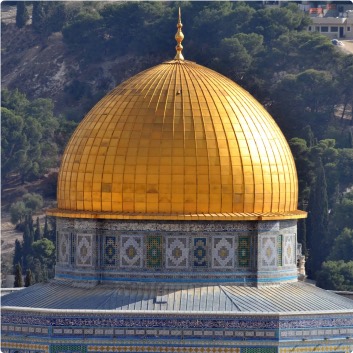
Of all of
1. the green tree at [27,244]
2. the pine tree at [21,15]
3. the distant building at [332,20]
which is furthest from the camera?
the pine tree at [21,15]

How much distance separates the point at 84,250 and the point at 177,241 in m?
2.39

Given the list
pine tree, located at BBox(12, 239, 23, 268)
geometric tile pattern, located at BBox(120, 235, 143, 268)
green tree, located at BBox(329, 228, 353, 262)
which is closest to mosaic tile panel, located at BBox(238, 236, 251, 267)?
geometric tile pattern, located at BBox(120, 235, 143, 268)

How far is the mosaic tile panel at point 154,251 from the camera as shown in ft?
191

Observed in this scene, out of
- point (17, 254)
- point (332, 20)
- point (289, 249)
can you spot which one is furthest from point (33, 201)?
point (289, 249)

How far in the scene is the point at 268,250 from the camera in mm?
59062

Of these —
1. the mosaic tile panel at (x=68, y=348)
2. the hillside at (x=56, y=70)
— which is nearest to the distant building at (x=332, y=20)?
the hillside at (x=56, y=70)

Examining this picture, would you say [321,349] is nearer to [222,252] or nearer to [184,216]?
[222,252]

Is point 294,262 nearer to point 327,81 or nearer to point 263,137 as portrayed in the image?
point 263,137

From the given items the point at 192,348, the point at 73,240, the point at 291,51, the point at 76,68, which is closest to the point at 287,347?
the point at 192,348

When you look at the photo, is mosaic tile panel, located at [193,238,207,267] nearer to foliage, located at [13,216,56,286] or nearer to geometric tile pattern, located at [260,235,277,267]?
geometric tile pattern, located at [260,235,277,267]

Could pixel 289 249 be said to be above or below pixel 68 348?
above

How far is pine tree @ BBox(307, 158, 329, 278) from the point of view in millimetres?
106044

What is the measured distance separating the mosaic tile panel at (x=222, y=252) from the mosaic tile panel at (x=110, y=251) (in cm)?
228

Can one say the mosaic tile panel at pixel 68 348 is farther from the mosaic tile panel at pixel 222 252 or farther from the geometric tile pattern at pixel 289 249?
the geometric tile pattern at pixel 289 249
